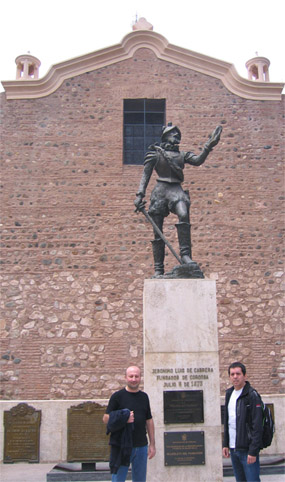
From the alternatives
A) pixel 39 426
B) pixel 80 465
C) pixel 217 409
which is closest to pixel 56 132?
pixel 39 426

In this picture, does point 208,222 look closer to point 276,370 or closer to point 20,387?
point 276,370

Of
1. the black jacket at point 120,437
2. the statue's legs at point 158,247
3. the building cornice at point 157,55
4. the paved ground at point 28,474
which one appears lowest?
the paved ground at point 28,474

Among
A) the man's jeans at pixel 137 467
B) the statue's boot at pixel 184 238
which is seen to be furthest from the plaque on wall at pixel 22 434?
the man's jeans at pixel 137 467

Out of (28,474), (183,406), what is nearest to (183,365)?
(183,406)

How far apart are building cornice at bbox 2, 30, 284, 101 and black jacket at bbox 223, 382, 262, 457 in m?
8.97

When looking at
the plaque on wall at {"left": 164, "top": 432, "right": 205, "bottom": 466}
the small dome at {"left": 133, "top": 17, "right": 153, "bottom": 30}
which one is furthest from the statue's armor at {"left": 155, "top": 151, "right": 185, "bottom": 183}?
the small dome at {"left": 133, "top": 17, "right": 153, "bottom": 30}

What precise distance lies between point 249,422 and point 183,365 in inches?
49.3

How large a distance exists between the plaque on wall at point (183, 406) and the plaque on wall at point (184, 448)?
16 centimetres

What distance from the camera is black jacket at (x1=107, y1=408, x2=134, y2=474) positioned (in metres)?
4.52

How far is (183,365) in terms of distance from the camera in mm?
5715

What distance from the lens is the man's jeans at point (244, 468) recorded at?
4.56m

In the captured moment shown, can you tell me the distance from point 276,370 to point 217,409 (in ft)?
17.1

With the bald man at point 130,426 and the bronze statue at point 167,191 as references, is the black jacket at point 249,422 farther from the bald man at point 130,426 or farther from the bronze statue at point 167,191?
the bronze statue at point 167,191

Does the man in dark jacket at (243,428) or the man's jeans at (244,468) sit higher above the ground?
the man in dark jacket at (243,428)
